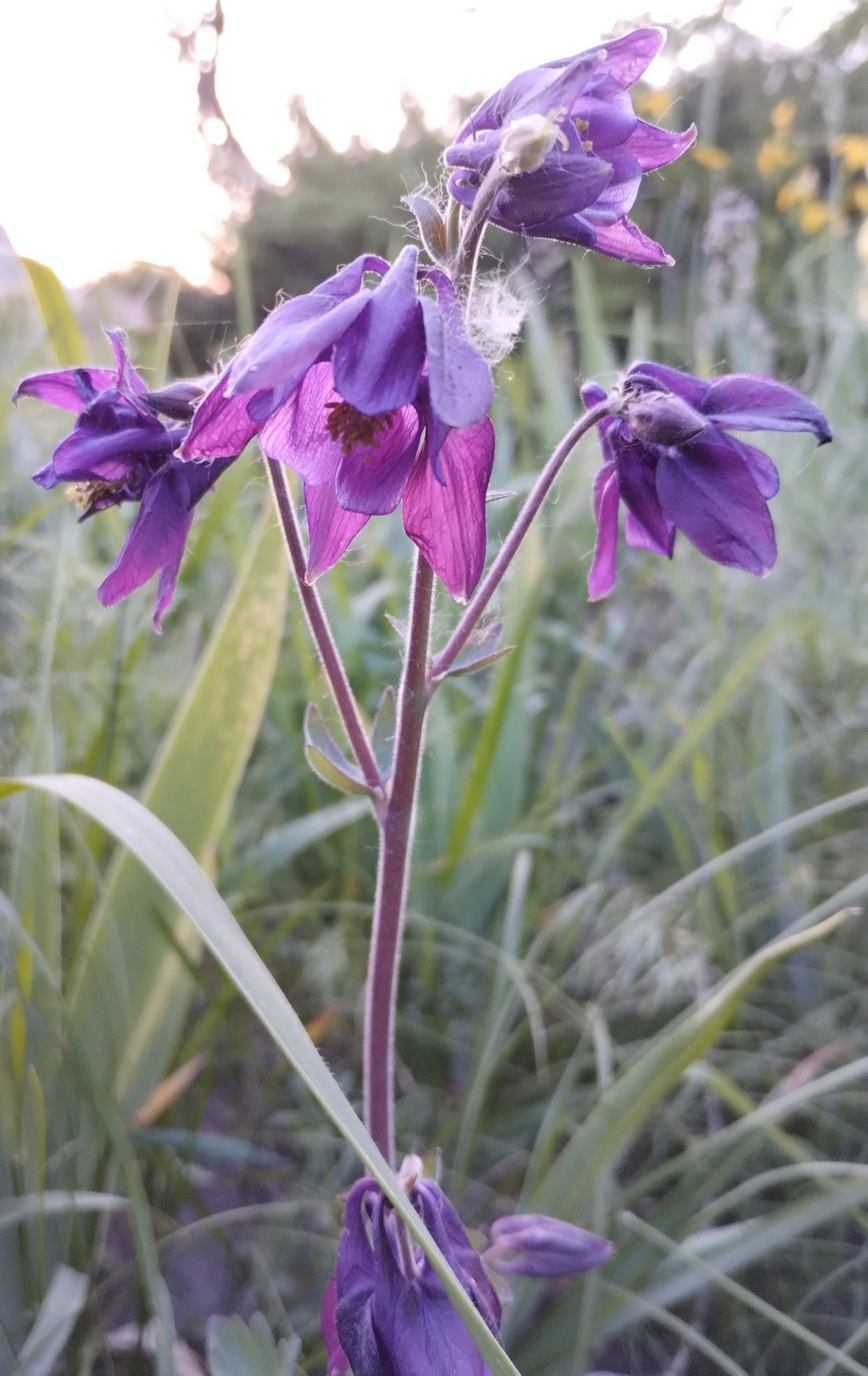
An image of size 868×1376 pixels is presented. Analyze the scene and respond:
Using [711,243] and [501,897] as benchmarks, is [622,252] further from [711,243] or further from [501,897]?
[711,243]

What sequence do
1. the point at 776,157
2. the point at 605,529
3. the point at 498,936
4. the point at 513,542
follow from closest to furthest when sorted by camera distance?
the point at 513,542
the point at 605,529
the point at 498,936
the point at 776,157

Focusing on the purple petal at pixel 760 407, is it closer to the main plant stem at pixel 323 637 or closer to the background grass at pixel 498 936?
the background grass at pixel 498 936

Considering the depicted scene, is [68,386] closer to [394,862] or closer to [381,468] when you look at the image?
[381,468]

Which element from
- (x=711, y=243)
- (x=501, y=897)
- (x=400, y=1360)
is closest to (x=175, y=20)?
(x=711, y=243)

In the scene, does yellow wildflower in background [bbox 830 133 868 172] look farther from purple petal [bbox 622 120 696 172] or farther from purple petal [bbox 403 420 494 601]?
purple petal [bbox 403 420 494 601]

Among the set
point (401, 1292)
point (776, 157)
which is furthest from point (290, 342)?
point (776, 157)
